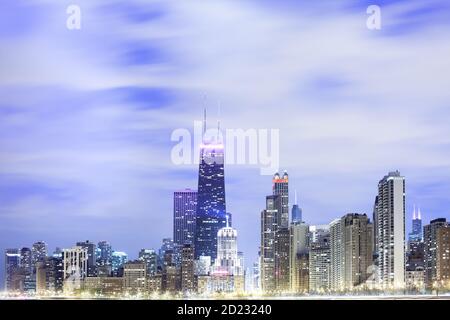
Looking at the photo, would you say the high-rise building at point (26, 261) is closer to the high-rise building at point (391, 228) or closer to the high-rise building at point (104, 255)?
the high-rise building at point (104, 255)

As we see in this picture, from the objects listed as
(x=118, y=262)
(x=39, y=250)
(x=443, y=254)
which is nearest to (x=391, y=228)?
(x=443, y=254)

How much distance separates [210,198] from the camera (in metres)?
3.16

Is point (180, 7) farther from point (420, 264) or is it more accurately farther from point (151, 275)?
point (420, 264)

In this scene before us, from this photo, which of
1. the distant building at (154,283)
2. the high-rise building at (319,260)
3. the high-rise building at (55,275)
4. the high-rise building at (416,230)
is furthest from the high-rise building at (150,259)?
the high-rise building at (416,230)

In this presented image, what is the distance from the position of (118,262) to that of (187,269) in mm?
225

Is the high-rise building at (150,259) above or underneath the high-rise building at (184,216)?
underneath

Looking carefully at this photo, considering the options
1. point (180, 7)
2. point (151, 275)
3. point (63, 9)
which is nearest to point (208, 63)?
point (180, 7)

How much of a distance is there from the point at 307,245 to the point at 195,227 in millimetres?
383

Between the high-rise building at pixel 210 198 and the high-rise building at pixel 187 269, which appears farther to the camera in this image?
the high-rise building at pixel 210 198

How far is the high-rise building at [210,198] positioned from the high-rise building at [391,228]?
1.73ft

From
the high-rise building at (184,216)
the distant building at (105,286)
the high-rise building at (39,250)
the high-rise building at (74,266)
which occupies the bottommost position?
the distant building at (105,286)

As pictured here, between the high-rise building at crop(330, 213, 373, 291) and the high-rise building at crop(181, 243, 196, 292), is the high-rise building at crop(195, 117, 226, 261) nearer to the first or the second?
the high-rise building at crop(181, 243, 196, 292)

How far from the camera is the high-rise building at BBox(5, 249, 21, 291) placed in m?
3.04

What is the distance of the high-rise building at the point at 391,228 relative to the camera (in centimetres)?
311
